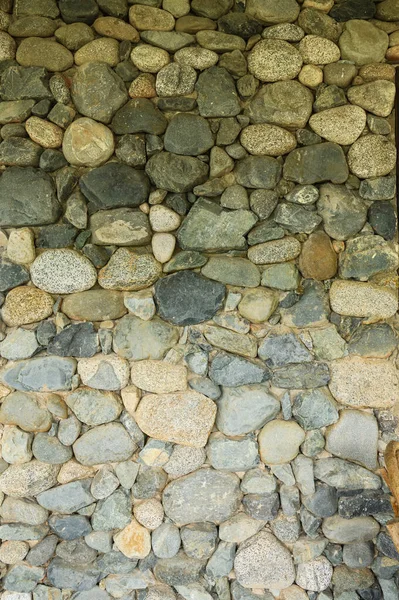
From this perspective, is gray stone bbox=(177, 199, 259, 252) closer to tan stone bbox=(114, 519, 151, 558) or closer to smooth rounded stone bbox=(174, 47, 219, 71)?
smooth rounded stone bbox=(174, 47, 219, 71)

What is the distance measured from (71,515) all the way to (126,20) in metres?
1.95

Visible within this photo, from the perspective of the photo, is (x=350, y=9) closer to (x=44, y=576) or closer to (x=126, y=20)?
(x=126, y=20)

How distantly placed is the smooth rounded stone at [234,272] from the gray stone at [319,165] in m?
0.38

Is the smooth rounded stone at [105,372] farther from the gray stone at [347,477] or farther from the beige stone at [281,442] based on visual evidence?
the gray stone at [347,477]

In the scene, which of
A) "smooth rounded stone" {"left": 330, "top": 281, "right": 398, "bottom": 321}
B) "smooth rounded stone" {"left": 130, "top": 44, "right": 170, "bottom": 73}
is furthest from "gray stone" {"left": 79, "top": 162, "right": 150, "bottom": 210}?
"smooth rounded stone" {"left": 330, "top": 281, "right": 398, "bottom": 321}

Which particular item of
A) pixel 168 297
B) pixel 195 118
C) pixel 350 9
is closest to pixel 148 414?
pixel 168 297

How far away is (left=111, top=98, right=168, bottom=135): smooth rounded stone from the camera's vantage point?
190 cm

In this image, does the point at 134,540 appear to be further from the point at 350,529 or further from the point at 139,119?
the point at 139,119

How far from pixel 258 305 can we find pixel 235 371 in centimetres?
27

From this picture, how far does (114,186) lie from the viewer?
6.23ft

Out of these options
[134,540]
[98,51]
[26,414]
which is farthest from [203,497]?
[98,51]

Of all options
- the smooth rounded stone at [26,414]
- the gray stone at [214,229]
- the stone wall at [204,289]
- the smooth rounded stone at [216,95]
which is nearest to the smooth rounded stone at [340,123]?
the stone wall at [204,289]

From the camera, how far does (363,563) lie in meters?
1.92

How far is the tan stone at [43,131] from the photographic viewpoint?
190 centimetres
